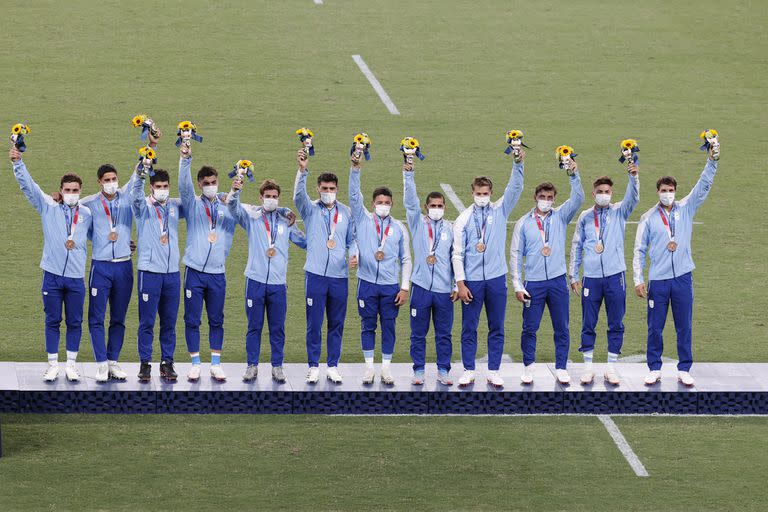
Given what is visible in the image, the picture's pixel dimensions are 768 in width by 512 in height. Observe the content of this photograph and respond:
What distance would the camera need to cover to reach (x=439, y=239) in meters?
14.8

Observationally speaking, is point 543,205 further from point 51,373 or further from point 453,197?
point 453,197

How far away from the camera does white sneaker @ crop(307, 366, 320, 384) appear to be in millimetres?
14922

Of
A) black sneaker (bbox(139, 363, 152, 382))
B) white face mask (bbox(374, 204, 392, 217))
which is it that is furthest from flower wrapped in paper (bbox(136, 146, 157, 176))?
white face mask (bbox(374, 204, 392, 217))

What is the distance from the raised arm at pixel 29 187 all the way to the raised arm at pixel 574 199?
4713mm

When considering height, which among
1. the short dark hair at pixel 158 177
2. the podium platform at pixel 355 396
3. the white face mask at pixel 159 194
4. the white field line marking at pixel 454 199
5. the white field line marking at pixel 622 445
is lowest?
the white field line marking at pixel 622 445

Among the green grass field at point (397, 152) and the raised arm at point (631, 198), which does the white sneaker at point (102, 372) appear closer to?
the green grass field at point (397, 152)

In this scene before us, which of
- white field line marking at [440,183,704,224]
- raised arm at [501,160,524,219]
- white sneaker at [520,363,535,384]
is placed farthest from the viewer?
white field line marking at [440,183,704,224]

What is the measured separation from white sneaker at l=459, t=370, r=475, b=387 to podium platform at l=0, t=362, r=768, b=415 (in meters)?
0.05

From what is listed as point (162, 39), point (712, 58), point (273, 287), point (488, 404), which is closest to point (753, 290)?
point (488, 404)

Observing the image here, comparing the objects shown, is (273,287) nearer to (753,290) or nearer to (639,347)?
(639,347)

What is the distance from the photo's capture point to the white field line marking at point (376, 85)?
1046 inches

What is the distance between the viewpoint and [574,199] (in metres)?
14.7

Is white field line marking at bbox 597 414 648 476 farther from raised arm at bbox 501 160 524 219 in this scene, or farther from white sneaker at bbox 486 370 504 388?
raised arm at bbox 501 160 524 219

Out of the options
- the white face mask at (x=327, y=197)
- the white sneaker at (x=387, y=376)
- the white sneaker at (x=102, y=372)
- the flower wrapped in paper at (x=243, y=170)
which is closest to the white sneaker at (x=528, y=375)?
the white sneaker at (x=387, y=376)
